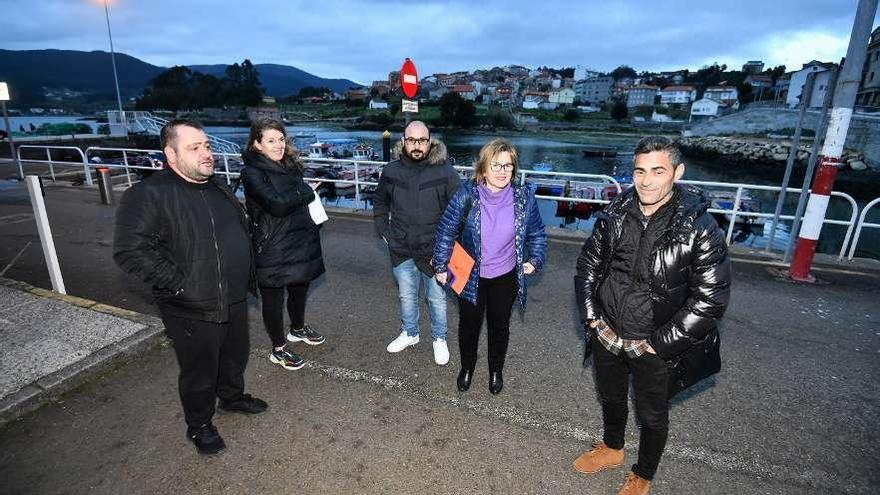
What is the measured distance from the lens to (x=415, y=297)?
3.64m

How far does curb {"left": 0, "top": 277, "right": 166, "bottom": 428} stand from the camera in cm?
284

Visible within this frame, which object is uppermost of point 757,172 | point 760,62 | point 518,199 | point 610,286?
point 760,62

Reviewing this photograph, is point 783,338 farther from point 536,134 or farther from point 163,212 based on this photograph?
point 536,134

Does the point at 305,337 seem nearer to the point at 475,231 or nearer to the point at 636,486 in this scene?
the point at 475,231

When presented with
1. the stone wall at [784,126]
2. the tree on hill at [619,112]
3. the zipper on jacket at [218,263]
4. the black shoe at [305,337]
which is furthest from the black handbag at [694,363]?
the tree on hill at [619,112]

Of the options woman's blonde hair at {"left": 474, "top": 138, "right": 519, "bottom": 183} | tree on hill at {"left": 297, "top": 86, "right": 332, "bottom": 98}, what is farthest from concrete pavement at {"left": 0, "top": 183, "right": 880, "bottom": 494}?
tree on hill at {"left": 297, "top": 86, "right": 332, "bottom": 98}

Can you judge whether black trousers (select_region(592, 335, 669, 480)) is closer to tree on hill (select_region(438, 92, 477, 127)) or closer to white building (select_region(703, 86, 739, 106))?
tree on hill (select_region(438, 92, 477, 127))

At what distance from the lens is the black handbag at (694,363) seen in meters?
2.06

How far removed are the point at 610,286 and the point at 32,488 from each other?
326 cm

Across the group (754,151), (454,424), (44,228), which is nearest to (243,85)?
(754,151)

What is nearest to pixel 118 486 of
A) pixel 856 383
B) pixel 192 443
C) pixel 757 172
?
pixel 192 443

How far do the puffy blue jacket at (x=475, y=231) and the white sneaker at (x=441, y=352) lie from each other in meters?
0.82

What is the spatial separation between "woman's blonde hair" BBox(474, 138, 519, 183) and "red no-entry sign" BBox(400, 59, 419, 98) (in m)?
2.73

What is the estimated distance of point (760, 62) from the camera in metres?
154
